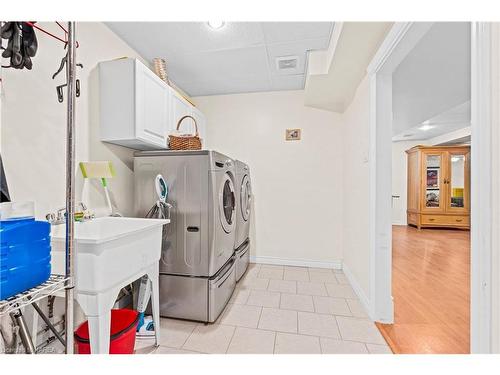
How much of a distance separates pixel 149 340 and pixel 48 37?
6.71 feet

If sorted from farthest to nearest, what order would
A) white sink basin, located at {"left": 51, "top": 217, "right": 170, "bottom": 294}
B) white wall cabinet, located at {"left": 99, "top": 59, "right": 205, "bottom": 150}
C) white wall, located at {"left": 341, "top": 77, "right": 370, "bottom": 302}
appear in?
white wall, located at {"left": 341, "top": 77, "right": 370, "bottom": 302} < white wall cabinet, located at {"left": 99, "top": 59, "right": 205, "bottom": 150} < white sink basin, located at {"left": 51, "top": 217, "right": 170, "bottom": 294}

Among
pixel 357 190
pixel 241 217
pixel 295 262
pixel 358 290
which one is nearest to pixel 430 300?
pixel 358 290

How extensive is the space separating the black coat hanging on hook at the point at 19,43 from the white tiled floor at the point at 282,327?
1.64m

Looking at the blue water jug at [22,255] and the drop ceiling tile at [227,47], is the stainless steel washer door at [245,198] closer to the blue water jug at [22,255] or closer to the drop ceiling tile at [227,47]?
the drop ceiling tile at [227,47]

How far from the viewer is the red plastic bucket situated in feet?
3.97

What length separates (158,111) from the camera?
6.66 ft

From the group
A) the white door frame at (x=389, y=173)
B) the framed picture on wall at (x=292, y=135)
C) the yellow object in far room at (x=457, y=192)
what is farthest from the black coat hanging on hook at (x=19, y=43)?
the yellow object in far room at (x=457, y=192)

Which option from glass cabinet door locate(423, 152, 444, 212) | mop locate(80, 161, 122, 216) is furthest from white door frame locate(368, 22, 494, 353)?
glass cabinet door locate(423, 152, 444, 212)

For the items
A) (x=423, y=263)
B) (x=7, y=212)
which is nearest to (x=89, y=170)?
(x=7, y=212)

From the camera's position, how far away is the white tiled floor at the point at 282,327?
149 cm

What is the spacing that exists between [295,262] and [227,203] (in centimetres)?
156

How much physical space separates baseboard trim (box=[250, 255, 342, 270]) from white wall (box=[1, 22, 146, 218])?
211 centimetres

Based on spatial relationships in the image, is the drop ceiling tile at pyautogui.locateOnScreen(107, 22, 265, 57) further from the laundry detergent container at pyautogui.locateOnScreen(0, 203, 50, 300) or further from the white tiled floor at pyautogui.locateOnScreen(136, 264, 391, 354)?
the white tiled floor at pyautogui.locateOnScreen(136, 264, 391, 354)
